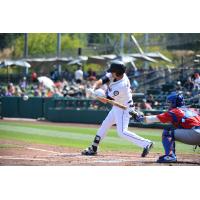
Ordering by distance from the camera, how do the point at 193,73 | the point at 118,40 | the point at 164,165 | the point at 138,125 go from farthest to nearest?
1. the point at 118,40
2. the point at 193,73
3. the point at 138,125
4. the point at 164,165

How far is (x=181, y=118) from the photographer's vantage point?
8.27 metres

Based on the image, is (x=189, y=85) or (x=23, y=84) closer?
(x=189, y=85)

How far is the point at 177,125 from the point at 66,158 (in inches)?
63.2

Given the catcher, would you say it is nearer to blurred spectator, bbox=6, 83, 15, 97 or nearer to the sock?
the sock

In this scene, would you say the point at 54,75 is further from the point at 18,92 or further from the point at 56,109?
the point at 56,109

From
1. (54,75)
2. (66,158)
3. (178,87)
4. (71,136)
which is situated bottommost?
(71,136)

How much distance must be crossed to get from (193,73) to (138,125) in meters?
1.95

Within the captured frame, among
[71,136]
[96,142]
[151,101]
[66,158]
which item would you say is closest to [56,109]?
[151,101]

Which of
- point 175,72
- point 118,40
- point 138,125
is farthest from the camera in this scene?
point 118,40

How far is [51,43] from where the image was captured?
2434cm

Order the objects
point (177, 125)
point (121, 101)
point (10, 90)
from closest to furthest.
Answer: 1. point (177, 125)
2. point (121, 101)
3. point (10, 90)

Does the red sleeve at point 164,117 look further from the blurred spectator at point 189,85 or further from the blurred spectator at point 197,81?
the blurred spectator at point 189,85
